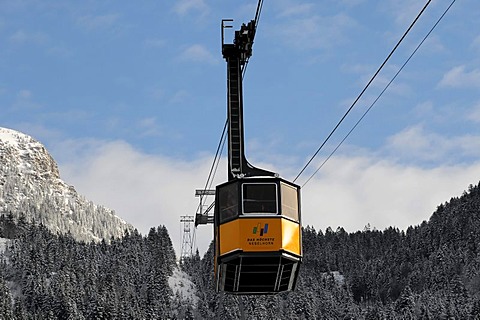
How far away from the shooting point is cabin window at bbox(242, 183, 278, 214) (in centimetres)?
3141

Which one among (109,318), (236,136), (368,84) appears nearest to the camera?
(368,84)

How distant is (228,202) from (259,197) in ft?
3.62

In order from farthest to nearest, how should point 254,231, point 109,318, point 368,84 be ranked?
point 109,318 < point 254,231 < point 368,84

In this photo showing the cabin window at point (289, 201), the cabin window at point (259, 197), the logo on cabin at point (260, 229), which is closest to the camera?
the logo on cabin at point (260, 229)

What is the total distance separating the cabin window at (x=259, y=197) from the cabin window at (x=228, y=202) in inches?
14.0

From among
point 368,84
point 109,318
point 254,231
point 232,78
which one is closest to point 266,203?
point 254,231

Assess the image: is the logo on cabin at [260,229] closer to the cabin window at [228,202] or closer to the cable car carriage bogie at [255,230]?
the cable car carriage bogie at [255,230]

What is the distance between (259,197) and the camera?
31484 mm

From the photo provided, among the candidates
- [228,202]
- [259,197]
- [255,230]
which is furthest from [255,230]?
[228,202]

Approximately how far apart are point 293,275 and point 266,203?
2.89 metres

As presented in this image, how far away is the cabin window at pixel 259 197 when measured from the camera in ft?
103

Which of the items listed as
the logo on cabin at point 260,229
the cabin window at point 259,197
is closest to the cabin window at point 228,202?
the cabin window at point 259,197

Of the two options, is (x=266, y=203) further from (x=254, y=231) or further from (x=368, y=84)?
(x=368, y=84)

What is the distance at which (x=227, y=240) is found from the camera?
3158 centimetres
